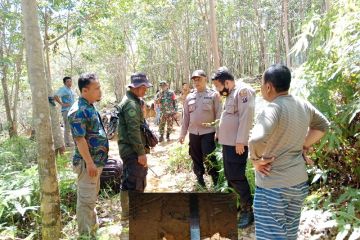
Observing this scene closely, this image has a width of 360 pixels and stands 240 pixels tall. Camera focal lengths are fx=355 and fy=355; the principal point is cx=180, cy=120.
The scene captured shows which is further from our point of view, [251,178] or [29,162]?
[29,162]

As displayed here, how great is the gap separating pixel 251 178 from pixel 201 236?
6.06 feet

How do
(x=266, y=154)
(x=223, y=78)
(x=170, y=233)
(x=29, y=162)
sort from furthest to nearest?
(x=29, y=162) → (x=223, y=78) → (x=170, y=233) → (x=266, y=154)

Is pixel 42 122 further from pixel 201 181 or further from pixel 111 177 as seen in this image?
pixel 201 181

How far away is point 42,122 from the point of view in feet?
9.91

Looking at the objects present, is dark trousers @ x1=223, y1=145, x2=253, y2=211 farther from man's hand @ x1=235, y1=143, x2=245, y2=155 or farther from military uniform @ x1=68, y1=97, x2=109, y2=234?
military uniform @ x1=68, y1=97, x2=109, y2=234

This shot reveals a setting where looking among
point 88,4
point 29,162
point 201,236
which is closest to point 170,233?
point 201,236

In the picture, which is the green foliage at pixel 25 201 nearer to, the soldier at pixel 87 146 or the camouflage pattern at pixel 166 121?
the soldier at pixel 87 146

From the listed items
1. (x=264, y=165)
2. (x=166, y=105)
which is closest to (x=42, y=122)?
(x=264, y=165)

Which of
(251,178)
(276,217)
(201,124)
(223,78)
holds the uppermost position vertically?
(223,78)

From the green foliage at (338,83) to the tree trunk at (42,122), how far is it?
240 cm

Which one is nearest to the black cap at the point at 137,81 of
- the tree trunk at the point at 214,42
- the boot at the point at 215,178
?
the boot at the point at 215,178

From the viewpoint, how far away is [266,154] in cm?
235

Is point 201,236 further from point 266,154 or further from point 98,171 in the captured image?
point 98,171

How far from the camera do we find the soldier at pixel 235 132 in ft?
12.5
